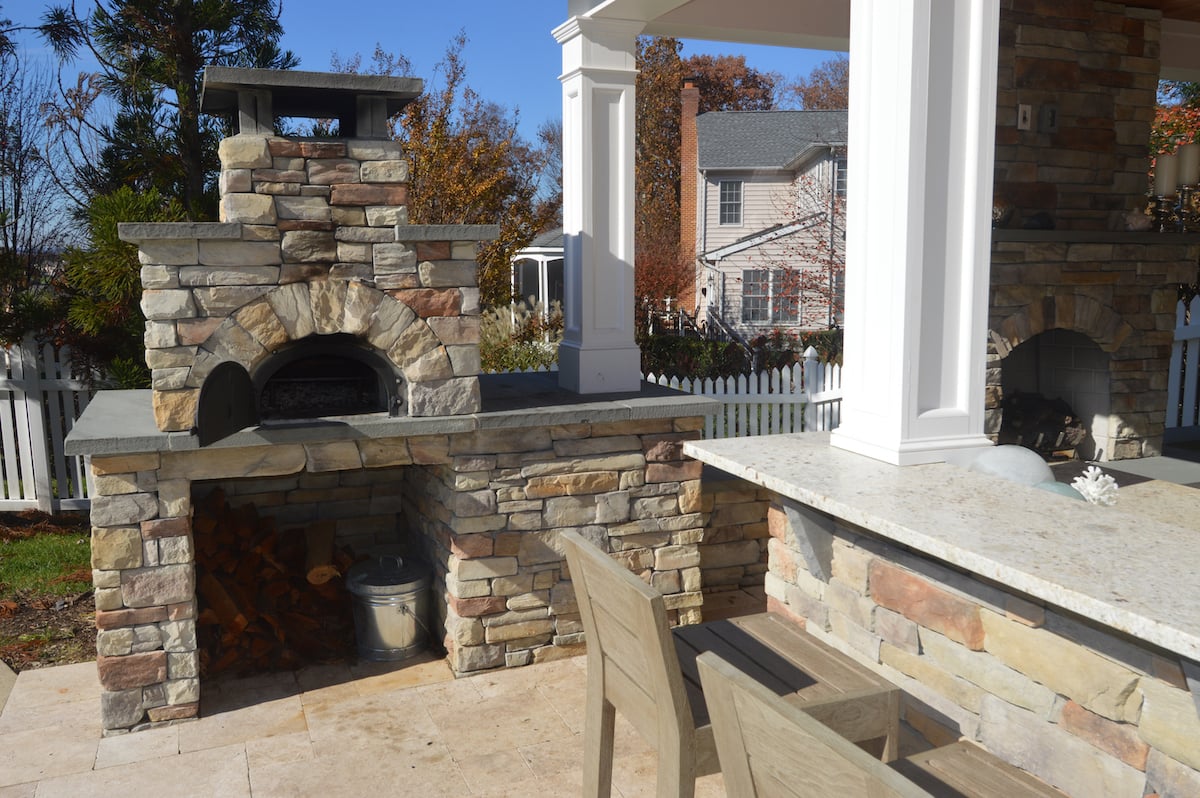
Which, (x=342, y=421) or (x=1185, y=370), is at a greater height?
(x=342, y=421)

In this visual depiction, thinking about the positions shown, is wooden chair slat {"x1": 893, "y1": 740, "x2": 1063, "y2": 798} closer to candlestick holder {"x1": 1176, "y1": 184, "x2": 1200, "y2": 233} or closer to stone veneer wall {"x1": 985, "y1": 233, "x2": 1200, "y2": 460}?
stone veneer wall {"x1": 985, "y1": 233, "x2": 1200, "y2": 460}

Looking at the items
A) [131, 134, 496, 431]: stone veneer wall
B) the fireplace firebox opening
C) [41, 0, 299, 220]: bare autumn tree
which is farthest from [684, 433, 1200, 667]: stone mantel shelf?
[41, 0, 299, 220]: bare autumn tree

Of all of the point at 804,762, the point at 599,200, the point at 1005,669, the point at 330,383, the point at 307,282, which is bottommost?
the point at 1005,669

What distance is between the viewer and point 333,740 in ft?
13.3

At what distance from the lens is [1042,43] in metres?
6.64

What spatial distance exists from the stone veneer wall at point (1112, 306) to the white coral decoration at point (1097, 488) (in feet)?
11.8

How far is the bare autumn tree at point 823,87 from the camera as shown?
25.9 m

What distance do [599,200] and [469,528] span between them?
1.98 metres

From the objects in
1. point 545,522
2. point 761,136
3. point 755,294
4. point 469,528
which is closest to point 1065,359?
point 545,522

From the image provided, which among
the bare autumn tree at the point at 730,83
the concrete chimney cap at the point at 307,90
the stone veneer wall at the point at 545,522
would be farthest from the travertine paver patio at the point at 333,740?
the bare autumn tree at the point at 730,83

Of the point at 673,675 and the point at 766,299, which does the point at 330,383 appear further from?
the point at 766,299

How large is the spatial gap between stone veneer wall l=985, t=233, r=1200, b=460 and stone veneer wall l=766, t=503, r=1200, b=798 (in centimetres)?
410

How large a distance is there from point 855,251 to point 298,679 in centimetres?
322

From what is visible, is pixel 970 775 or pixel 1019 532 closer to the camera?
pixel 970 775
